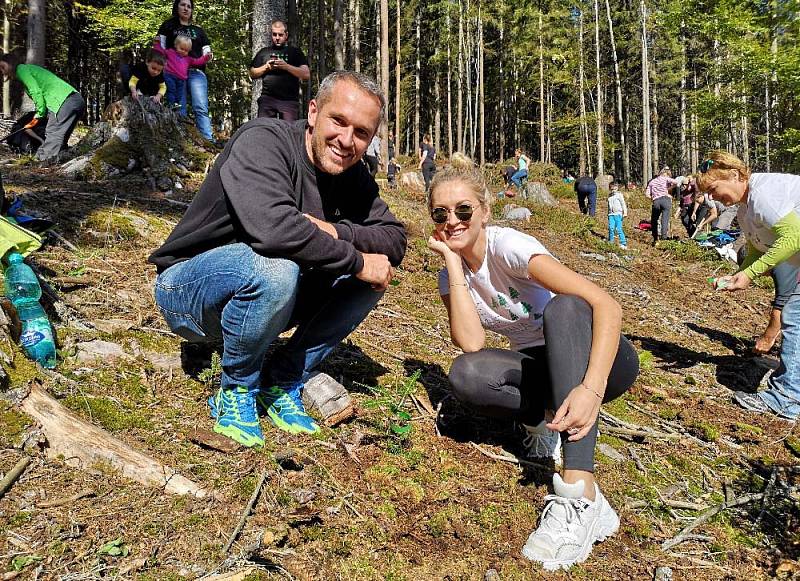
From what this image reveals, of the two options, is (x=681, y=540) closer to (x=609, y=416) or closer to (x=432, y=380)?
(x=609, y=416)

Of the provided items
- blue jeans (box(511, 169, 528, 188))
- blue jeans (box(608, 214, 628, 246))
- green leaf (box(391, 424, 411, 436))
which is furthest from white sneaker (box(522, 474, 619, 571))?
blue jeans (box(511, 169, 528, 188))

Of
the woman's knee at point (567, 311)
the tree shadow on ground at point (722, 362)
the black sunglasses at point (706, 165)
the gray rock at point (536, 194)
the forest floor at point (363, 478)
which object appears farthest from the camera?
the gray rock at point (536, 194)

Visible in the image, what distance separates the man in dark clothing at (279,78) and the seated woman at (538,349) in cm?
479

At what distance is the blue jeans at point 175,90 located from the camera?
8523 millimetres

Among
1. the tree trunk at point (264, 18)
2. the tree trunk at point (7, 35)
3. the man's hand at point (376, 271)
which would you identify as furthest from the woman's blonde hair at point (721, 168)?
the tree trunk at point (7, 35)

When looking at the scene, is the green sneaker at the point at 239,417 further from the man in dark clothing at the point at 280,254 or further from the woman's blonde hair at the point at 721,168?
the woman's blonde hair at the point at 721,168

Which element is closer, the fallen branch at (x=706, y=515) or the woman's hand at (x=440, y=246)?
the fallen branch at (x=706, y=515)

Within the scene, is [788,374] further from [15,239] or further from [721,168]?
[15,239]

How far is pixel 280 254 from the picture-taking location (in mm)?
2232

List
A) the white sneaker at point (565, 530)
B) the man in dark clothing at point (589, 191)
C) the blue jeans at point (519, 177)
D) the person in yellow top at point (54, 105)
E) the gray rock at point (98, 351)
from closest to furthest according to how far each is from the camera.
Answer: the white sneaker at point (565, 530)
the gray rock at point (98, 351)
the person in yellow top at point (54, 105)
the man in dark clothing at point (589, 191)
the blue jeans at point (519, 177)

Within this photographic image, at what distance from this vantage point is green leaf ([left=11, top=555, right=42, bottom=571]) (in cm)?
155

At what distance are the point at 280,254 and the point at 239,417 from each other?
30.0 inches

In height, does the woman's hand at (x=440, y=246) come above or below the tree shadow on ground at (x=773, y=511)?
above

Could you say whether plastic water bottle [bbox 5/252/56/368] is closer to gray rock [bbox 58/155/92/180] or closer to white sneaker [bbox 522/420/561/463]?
white sneaker [bbox 522/420/561/463]
